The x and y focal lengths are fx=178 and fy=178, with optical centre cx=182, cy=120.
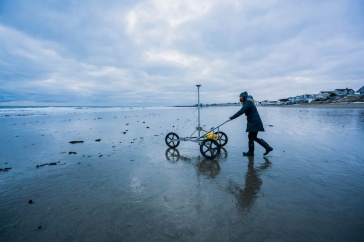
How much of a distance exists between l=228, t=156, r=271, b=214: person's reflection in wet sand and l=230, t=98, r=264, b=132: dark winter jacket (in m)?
Result: 1.79

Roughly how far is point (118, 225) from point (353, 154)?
27.4 ft

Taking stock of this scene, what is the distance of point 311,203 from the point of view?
3537 mm

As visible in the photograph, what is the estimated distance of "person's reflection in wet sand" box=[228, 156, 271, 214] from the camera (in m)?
3.52

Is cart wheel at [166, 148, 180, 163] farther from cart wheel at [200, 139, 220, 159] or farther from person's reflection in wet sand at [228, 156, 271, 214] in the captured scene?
person's reflection in wet sand at [228, 156, 271, 214]

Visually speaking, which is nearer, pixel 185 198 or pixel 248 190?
pixel 185 198

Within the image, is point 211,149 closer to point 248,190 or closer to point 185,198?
point 248,190

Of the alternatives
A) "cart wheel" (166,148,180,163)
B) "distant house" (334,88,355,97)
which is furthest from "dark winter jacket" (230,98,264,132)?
"distant house" (334,88,355,97)

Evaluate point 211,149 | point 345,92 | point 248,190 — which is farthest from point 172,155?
point 345,92

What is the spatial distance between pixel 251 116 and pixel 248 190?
3.53 metres

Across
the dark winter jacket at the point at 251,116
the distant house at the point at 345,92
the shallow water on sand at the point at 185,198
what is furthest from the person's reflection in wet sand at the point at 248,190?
the distant house at the point at 345,92

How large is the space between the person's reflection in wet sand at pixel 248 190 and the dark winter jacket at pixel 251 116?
1789mm

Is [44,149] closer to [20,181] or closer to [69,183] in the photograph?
[20,181]

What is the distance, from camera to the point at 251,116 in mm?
6938

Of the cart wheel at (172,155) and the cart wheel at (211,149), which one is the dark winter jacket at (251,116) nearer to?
the cart wheel at (211,149)
